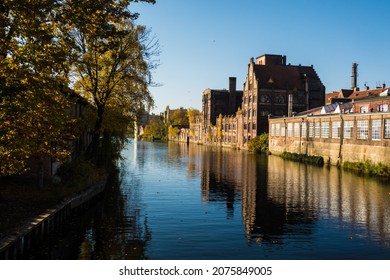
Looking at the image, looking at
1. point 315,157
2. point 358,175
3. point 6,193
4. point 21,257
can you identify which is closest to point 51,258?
point 21,257

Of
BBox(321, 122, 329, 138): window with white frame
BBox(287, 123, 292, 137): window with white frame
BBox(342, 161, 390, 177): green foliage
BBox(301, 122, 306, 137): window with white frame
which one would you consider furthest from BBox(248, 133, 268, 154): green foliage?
BBox(342, 161, 390, 177): green foliage

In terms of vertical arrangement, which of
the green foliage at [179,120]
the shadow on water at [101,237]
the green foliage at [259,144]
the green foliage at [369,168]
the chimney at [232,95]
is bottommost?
the shadow on water at [101,237]

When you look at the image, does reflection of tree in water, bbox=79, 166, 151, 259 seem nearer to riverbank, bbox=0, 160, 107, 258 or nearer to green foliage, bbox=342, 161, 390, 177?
riverbank, bbox=0, 160, 107, 258

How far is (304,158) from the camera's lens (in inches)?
2388

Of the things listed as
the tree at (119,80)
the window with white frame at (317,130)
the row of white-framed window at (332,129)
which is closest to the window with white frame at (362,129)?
the row of white-framed window at (332,129)

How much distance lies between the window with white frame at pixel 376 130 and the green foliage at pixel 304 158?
34.6ft

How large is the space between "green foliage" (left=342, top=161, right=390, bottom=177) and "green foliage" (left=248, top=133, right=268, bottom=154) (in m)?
33.4

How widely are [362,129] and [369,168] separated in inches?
263

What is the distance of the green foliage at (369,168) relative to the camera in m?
41.1

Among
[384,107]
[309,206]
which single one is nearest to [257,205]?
[309,206]

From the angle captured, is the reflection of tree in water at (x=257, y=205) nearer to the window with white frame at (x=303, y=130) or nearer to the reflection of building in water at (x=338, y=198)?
the reflection of building in water at (x=338, y=198)

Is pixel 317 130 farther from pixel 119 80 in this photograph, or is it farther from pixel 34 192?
pixel 34 192

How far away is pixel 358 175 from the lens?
41281 millimetres

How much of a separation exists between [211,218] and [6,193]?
10.7 meters
